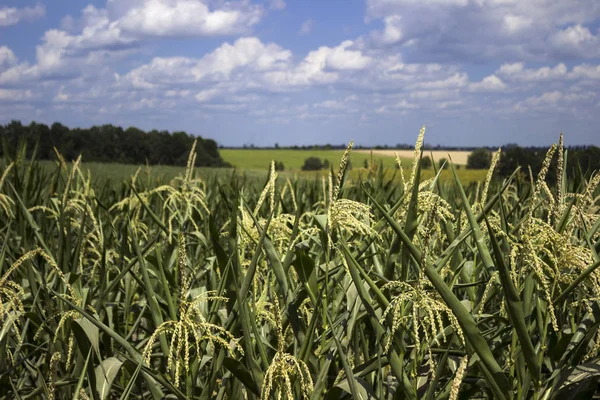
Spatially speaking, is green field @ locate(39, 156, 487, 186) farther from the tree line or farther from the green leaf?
the green leaf

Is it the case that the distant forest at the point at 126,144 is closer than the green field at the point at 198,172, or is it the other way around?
the green field at the point at 198,172

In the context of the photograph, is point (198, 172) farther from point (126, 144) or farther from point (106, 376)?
point (126, 144)

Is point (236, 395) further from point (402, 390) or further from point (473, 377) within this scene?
point (473, 377)

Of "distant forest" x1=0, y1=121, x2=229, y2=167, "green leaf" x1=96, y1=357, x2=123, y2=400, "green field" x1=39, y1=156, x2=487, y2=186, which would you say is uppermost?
"distant forest" x1=0, y1=121, x2=229, y2=167

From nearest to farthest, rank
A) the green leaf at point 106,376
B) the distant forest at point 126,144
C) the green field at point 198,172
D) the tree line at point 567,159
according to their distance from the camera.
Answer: the green leaf at point 106,376
the tree line at point 567,159
the green field at point 198,172
the distant forest at point 126,144

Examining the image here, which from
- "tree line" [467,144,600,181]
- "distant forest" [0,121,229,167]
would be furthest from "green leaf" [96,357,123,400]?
"distant forest" [0,121,229,167]

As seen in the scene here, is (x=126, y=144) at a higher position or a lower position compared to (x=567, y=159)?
higher

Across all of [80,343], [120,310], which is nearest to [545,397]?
[80,343]

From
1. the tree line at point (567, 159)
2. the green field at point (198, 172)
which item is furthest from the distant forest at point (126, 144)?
the tree line at point (567, 159)


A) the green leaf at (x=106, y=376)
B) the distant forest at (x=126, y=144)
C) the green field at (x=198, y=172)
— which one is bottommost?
the green leaf at (x=106, y=376)

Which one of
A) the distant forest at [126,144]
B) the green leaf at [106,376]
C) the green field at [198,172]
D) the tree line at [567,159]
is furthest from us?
the distant forest at [126,144]

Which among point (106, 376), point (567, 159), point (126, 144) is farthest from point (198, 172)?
point (126, 144)

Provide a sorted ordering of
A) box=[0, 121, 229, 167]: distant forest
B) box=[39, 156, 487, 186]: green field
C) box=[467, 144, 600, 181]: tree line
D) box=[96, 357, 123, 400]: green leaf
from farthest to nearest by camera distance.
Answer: box=[0, 121, 229, 167]: distant forest < box=[39, 156, 487, 186]: green field < box=[467, 144, 600, 181]: tree line < box=[96, 357, 123, 400]: green leaf

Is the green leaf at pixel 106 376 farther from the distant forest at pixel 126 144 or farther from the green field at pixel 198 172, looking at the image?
the distant forest at pixel 126 144
